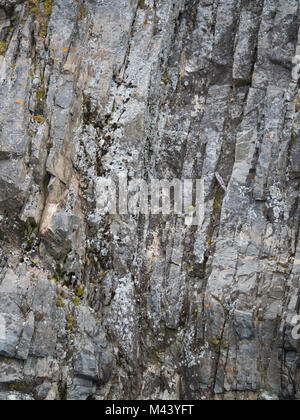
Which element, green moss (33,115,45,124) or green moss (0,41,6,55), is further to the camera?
green moss (0,41,6,55)

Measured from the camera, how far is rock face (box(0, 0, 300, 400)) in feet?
28.1

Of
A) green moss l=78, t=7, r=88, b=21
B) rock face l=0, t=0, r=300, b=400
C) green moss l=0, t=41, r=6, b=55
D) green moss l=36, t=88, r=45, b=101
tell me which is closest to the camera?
rock face l=0, t=0, r=300, b=400

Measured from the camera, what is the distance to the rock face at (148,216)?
338 inches

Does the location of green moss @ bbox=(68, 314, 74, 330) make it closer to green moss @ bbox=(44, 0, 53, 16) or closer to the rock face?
the rock face

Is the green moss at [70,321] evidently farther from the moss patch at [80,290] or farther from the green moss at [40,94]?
the green moss at [40,94]

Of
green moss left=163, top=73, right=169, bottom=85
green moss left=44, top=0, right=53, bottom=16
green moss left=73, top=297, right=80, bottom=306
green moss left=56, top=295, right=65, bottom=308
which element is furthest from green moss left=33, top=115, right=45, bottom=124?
green moss left=73, top=297, right=80, bottom=306

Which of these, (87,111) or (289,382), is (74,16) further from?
(289,382)

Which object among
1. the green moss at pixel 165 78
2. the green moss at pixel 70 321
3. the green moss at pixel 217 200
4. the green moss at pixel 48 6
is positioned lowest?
the green moss at pixel 70 321

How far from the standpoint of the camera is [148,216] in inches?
386

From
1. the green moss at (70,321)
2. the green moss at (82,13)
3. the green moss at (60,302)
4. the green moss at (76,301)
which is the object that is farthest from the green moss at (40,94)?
the green moss at (70,321)

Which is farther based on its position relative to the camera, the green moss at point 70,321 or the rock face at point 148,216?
the green moss at point 70,321

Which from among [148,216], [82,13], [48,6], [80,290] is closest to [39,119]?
[48,6]

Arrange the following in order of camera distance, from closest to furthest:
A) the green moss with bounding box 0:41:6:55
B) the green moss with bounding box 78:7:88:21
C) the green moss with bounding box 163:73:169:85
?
the green moss with bounding box 0:41:6:55 < the green moss with bounding box 78:7:88:21 < the green moss with bounding box 163:73:169:85
